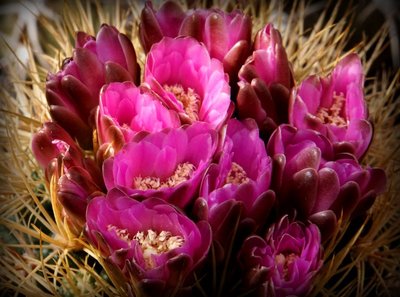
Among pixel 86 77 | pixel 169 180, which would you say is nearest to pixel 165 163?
pixel 169 180

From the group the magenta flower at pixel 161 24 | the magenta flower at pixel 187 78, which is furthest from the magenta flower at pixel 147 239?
the magenta flower at pixel 161 24

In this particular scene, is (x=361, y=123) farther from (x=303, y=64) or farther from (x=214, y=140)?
(x=303, y=64)

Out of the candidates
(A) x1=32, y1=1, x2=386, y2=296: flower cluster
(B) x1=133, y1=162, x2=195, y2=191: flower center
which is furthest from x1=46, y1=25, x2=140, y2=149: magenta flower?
(B) x1=133, y1=162, x2=195, y2=191: flower center

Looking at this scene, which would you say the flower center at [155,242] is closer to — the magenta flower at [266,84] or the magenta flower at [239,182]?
the magenta flower at [239,182]

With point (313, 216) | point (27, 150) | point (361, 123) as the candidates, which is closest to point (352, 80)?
point (361, 123)

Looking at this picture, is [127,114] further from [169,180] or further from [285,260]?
[285,260]

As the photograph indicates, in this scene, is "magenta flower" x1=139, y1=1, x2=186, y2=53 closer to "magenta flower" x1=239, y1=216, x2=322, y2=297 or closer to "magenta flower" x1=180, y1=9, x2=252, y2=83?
"magenta flower" x1=180, y1=9, x2=252, y2=83

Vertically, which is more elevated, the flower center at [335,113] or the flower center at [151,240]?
the flower center at [335,113]

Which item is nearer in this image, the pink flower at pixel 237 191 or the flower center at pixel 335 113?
the pink flower at pixel 237 191
